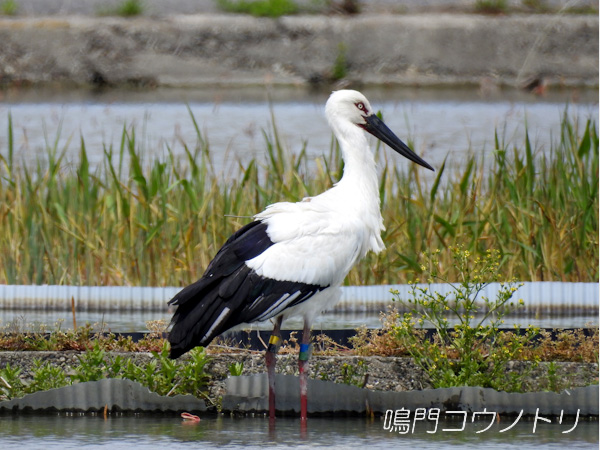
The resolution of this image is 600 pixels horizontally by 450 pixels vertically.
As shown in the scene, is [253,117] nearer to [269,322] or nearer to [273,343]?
[269,322]

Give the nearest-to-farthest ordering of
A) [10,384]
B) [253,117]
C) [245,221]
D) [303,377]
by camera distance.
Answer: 1. [10,384]
2. [303,377]
3. [245,221]
4. [253,117]

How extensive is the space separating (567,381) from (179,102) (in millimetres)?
15026

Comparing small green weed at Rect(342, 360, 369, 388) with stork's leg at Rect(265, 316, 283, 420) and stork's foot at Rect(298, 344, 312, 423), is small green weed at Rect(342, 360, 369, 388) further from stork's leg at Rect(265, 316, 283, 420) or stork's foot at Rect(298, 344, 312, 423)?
stork's leg at Rect(265, 316, 283, 420)

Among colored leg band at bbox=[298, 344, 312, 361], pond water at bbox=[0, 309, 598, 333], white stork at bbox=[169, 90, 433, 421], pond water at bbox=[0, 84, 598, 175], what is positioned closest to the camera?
white stork at bbox=[169, 90, 433, 421]

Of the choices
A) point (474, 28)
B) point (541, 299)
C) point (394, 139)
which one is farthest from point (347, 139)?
point (474, 28)

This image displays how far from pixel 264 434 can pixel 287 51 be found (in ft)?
55.4

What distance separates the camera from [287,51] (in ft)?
76.3

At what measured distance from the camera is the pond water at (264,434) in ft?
21.5

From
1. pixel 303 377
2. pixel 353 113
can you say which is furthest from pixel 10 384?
pixel 353 113

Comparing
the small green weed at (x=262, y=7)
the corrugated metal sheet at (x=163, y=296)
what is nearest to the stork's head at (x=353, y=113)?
the corrugated metal sheet at (x=163, y=296)

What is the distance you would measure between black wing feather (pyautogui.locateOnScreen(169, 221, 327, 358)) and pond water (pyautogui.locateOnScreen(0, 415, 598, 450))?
413 mm

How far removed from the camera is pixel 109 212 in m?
10.4

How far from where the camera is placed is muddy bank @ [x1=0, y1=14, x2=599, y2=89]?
23.1 m
